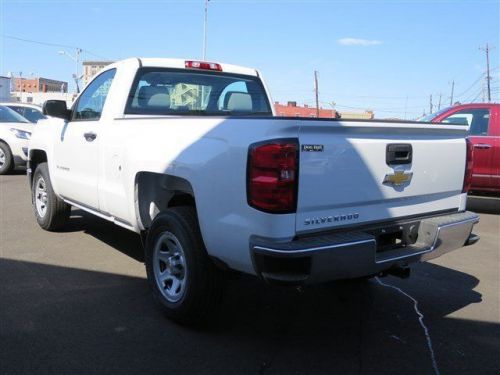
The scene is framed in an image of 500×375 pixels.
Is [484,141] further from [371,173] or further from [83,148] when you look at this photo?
[83,148]

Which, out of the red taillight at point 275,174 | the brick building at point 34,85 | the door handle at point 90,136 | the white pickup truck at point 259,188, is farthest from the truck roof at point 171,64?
the brick building at point 34,85

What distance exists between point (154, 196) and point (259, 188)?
1584mm

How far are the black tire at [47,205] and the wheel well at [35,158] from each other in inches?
6.0

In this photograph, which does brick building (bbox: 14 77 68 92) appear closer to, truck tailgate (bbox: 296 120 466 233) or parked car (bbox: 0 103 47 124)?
parked car (bbox: 0 103 47 124)

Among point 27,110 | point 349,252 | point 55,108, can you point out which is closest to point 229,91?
point 55,108

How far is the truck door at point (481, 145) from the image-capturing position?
903 cm

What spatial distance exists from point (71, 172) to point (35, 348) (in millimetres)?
2467

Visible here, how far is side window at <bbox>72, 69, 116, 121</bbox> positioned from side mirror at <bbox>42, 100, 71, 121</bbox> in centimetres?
12

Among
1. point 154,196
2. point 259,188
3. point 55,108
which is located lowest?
point 154,196

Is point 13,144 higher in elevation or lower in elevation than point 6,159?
higher

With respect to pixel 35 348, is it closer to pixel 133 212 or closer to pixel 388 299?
pixel 133 212

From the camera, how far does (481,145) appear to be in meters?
9.10

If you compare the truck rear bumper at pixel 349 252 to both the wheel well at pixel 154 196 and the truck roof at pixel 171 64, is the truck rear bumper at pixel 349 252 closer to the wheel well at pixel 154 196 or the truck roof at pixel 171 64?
the wheel well at pixel 154 196

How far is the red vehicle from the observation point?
354 inches
